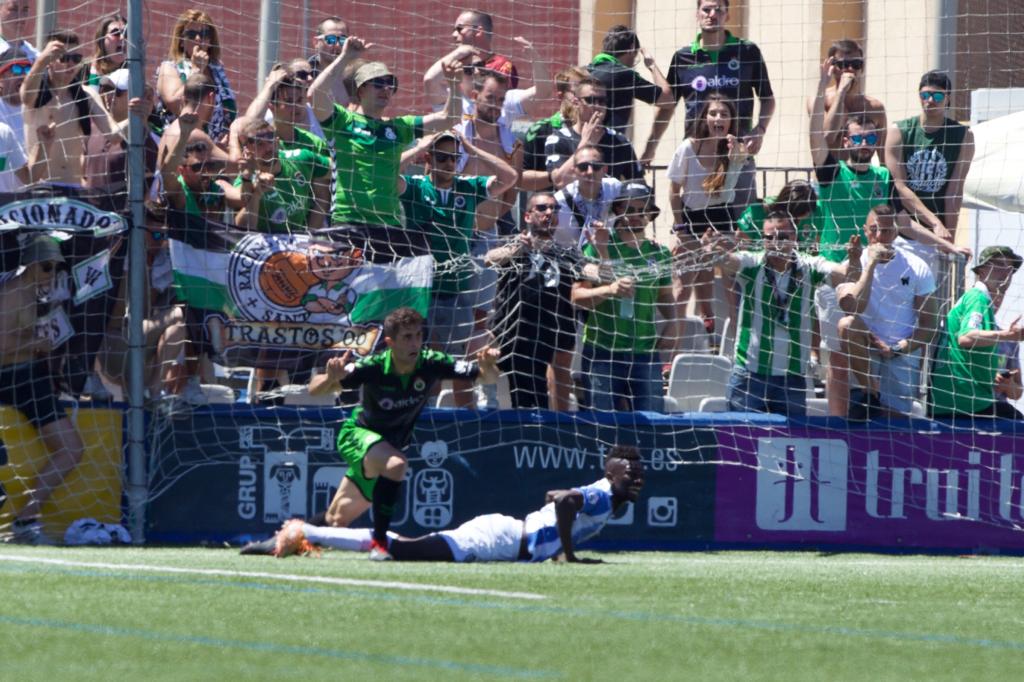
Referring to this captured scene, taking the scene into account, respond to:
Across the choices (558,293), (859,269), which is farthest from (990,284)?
(558,293)

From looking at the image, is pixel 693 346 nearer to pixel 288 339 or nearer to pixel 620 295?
pixel 620 295

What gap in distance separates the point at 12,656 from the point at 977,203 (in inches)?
336

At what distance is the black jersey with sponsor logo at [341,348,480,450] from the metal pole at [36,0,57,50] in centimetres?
342

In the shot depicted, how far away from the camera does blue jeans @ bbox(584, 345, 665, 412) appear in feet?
35.0

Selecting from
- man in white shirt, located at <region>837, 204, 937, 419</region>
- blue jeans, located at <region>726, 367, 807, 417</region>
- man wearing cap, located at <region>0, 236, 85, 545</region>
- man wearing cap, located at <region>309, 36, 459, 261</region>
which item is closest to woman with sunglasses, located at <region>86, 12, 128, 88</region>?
man wearing cap, located at <region>309, 36, 459, 261</region>

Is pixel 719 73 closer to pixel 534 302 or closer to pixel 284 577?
pixel 534 302

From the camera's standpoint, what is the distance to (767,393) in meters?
10.8

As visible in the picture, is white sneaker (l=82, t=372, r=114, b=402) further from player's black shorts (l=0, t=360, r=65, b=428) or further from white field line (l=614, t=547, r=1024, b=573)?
white field line (l=614, t=547, r=1024, b=573)

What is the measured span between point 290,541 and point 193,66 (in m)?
3.68

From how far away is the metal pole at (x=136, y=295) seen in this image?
386 inches

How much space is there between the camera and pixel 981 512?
35.1 ft

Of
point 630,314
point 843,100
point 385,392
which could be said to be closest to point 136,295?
point 385,392

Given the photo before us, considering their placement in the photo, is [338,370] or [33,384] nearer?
[338,370]

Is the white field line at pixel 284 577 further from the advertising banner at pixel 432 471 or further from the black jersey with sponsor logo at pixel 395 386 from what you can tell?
the advertising banner at pixel 432 471
